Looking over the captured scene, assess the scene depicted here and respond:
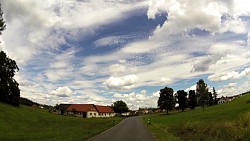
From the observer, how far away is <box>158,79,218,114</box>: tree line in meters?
121

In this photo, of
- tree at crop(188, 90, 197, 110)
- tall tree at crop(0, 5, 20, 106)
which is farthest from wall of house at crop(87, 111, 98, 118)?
tall tree at crop(0, 5, 20, 106)

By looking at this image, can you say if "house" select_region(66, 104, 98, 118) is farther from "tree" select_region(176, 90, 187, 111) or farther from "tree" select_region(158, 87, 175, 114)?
"tree" select_region(176, 90, 187, 111)

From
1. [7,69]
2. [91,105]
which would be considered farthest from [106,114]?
[7,69]

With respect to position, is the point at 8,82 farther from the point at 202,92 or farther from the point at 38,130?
the point at 202,92

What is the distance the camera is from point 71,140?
24.3 meters

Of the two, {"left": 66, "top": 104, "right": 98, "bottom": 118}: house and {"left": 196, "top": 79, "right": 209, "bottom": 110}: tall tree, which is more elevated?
{"left": 196, "top": 79, "right": 209, "bottom": 110}: tall tree

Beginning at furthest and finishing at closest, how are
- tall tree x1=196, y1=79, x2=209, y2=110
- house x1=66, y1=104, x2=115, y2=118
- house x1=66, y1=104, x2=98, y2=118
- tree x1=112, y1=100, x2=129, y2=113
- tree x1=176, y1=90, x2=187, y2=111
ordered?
tree x1=112, y1=100, x2=129, y2=113 < tree x1=176, y1=90, x2=187, y2=111 < house x1=66, y1=104, x2=115, y2=118 < house x1=66, y1=104, x2=98, y2=118 < tall tree x1=196, y1=79, x2=209, y2=110

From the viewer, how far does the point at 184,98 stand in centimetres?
14575

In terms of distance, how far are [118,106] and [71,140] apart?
6709 inches

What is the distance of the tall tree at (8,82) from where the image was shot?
72.2 metres

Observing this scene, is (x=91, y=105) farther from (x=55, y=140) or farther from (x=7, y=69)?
(x=55, y=140)

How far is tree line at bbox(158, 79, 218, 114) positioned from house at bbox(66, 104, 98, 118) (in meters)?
33.4

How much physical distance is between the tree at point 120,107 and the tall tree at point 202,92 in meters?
76.7

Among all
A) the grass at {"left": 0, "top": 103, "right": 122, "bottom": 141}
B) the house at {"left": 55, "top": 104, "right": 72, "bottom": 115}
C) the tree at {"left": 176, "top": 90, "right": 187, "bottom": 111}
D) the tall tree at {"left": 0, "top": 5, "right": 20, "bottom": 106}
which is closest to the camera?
the grass at {"left": 0, "top": 103, "right": 122, "bottom": 141}
